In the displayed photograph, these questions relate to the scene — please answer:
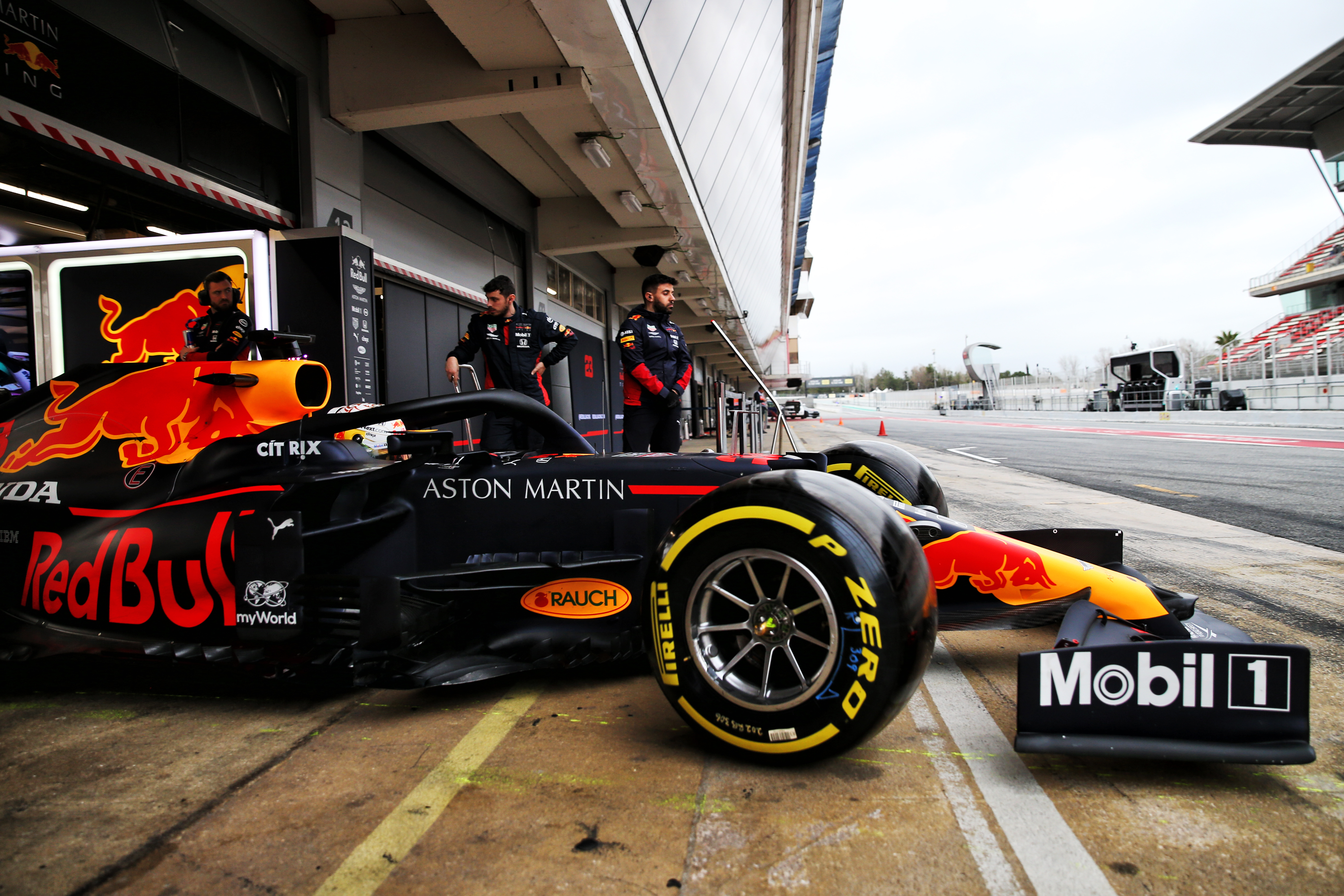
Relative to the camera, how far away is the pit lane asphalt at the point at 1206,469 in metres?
5.48

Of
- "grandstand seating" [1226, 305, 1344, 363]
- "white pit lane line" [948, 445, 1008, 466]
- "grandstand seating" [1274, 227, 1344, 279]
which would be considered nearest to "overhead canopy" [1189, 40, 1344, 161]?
"grandstand seating" [1274, 227, 1344, 279]

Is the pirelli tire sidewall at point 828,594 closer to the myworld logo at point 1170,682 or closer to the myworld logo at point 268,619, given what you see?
the myworld logo at point 1170,682

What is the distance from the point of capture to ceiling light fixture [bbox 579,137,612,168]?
6.99 m

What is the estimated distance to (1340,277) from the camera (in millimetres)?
44656

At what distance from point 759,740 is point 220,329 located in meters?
3.63

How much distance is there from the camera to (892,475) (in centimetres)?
307

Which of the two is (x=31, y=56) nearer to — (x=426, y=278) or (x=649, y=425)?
(x=426, y=278)

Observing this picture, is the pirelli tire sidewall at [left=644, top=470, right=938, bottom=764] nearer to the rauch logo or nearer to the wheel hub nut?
the wheel hub nut

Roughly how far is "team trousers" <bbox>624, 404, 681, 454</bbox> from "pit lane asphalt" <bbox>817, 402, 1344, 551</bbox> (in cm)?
409

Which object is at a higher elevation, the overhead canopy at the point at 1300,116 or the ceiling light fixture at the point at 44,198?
the overhead canopy at the point at 1300,116

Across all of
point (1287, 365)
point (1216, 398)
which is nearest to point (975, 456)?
point (1216, 398)

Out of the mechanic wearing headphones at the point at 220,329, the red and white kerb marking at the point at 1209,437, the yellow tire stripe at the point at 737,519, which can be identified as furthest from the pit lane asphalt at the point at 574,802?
the red and white kerb marking at the point at 1209,437

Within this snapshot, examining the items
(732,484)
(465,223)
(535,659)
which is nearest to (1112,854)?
(732,484)

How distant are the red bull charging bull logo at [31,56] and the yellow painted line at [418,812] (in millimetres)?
4447
